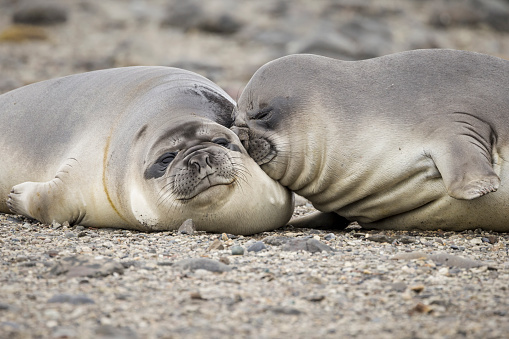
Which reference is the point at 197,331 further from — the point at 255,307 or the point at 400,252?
the point at 400,252

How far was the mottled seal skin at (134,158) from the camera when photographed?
197 inches

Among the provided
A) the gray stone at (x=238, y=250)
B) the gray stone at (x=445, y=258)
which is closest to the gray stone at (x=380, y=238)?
the gray stone at (x=445, y=258)

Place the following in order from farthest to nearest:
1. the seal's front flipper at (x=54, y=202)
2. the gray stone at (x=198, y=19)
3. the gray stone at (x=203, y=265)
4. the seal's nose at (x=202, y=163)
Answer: the gray stone at (x=198, y=19), the seal's front flipper at (x=54, y=202), the seal's nose at (x=202, y=163), the gray stone at (x=203, y=265)

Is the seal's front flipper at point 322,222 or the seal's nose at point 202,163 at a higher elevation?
the seal's nose at point 202,163

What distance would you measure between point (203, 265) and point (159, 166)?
4.31ft

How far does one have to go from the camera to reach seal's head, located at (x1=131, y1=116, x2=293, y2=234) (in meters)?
4.88

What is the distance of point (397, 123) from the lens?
17.0ft

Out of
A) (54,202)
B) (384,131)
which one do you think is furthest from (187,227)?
(384,131)

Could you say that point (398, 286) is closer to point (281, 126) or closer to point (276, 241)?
point (276, 241)

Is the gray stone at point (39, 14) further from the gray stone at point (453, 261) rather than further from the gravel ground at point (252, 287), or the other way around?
the gray stone at point (453, 261)

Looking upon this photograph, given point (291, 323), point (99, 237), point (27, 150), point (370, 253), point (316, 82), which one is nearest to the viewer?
point (291, 323)

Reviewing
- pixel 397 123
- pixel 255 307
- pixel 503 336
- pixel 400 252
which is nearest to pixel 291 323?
pixel 255 307

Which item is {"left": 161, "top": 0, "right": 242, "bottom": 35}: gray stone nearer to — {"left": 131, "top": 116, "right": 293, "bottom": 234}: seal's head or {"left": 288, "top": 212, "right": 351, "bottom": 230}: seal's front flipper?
{"left": 288, "top": 212, "right": 351, "bottom": 230}: seal's front flipper

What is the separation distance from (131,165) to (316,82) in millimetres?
1509
